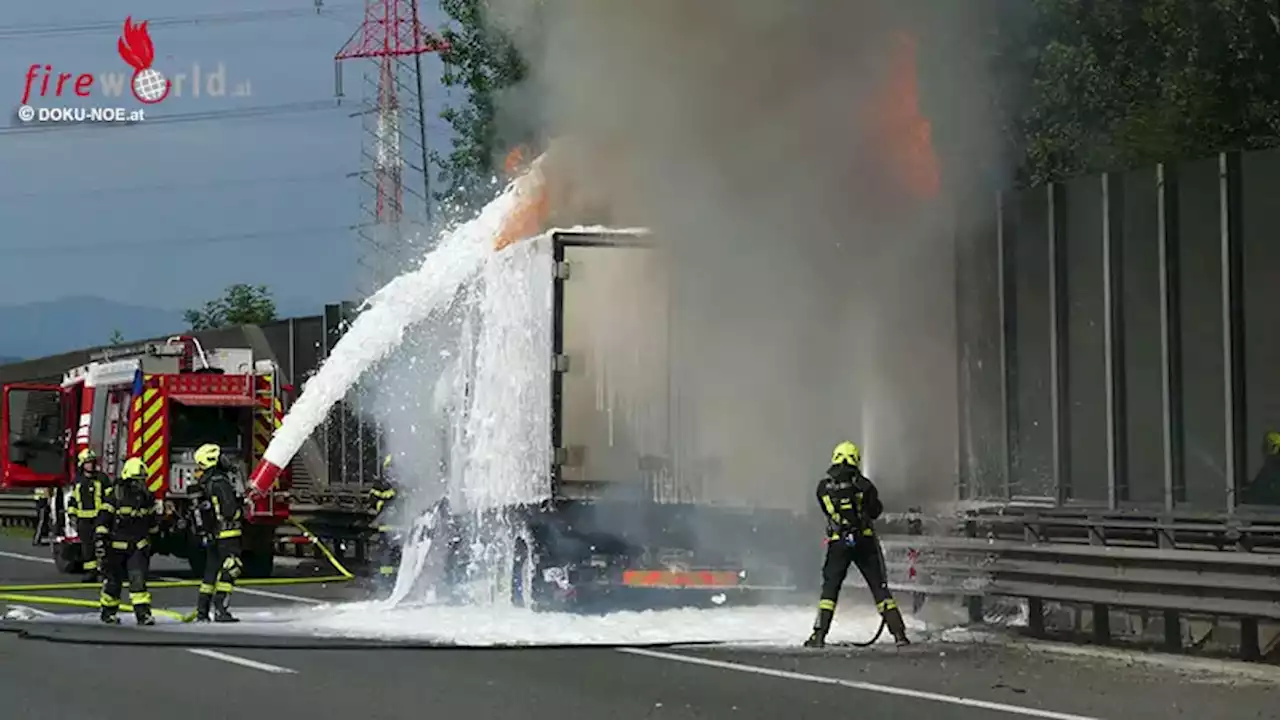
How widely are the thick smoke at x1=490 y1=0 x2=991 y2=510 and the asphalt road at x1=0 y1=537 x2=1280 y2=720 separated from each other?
3.54m

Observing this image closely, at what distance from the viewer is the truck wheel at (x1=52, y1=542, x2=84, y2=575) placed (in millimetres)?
22416

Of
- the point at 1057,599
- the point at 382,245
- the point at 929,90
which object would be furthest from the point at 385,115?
the point at 1057,599

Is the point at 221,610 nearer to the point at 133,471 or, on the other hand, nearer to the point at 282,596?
the point at 133,471

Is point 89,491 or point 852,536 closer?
point 852,536

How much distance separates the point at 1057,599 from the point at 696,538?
3.11 metres

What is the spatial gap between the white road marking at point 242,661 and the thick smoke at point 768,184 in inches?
180

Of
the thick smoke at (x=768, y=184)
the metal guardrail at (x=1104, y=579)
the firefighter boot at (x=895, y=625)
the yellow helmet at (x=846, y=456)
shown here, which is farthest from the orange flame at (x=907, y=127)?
the firefighter boot at (x=895, y=625)

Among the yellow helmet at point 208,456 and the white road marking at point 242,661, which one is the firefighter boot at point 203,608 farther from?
the white road marking at point 242,661

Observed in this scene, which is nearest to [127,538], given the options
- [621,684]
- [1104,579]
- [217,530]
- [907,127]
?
[217,530]

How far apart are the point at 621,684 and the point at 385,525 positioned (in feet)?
26.8

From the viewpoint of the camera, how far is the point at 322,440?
2842cm

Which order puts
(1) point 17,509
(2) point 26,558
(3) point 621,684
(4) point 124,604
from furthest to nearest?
(1) point 17,509 → (2) point 26,558 → (4) point 124,604 → (3) point 621,684

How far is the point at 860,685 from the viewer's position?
34.8ft

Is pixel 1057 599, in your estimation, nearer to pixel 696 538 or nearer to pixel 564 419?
pixel 696 538
